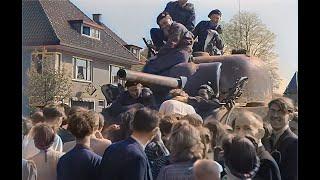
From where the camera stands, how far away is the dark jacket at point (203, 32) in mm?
4285

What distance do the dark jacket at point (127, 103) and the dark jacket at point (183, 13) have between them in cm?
49

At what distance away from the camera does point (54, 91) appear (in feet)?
14.4

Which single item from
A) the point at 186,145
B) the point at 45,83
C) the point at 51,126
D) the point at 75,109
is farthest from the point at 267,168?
the point at 45,83

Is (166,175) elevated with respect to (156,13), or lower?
lower

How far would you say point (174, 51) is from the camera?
437cm

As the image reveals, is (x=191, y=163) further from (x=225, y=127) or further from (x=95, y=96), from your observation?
(x=95, y=96)

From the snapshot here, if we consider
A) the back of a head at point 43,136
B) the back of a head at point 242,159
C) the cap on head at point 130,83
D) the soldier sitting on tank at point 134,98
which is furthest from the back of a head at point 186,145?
the back of a head at point 43,136

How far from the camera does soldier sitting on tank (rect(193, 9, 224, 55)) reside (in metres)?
4.27

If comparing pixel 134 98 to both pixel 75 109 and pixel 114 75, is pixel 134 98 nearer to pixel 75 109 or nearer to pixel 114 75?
pixel 114 75

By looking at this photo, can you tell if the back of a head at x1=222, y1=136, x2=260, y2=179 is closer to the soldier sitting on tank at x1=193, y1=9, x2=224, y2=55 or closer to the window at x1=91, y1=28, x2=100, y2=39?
the soldier sitting on tank at x1=193, y1=9, x2=224, y2=55

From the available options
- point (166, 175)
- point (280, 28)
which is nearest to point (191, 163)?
point (166, 175)

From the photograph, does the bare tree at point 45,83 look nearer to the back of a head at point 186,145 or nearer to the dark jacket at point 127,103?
the dark jacket at point 127,103
